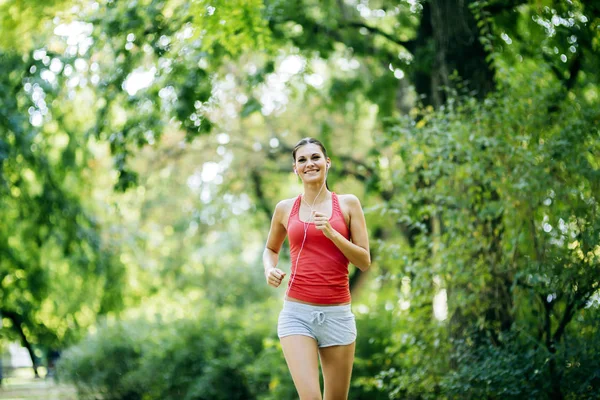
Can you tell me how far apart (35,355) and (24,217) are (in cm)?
1002

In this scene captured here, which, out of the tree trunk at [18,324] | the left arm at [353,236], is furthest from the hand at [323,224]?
the tree trunk at [18,324]

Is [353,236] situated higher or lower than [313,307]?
higher

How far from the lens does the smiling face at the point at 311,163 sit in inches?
178

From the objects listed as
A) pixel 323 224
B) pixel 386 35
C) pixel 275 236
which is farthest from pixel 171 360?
pixel 323 224

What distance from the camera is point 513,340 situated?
6457 mm

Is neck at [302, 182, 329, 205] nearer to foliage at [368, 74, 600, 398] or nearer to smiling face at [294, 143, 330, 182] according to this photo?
smiling face at [294, 143, 330, 182]

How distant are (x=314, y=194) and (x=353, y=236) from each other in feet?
1.15

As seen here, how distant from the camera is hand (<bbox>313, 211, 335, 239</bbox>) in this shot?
4.13 m

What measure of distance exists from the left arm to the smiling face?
0.82ft

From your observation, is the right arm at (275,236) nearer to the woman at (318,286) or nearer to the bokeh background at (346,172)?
the woman at (318,286)

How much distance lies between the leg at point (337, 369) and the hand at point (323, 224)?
2.37 feet

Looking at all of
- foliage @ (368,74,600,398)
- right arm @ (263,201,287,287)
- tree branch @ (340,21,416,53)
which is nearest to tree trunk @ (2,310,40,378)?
tree branch @ (340,21,416,53)

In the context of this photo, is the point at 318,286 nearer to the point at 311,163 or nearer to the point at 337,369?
the point at 337,369

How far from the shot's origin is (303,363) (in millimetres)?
4258
